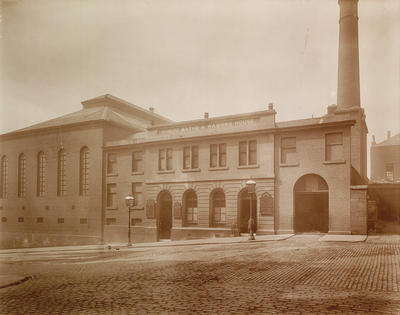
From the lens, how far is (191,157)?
30.2 metres

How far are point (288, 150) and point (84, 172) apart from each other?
20.1 metres

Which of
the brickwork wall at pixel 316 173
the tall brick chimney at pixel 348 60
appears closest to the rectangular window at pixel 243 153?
the brickwork wall at pixel 316 173

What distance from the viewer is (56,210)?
120ft

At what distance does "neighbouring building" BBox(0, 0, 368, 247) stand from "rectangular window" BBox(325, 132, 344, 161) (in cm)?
7

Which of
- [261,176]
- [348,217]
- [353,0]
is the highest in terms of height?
[353,0]

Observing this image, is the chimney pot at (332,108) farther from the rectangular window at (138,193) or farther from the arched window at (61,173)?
the arched window at (61,173)

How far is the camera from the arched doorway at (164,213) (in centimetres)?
3141

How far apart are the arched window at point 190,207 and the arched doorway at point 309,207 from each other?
803 centimetres

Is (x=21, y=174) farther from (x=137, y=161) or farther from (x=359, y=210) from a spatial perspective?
(x=359, y=210)

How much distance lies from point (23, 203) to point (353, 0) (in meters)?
37.7

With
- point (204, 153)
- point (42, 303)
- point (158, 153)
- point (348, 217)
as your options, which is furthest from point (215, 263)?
point (158, 153)

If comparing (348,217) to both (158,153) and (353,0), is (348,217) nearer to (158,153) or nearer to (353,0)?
(158,153)

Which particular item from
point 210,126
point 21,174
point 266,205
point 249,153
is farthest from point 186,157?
point 21,174

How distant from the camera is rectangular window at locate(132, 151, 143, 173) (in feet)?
109
